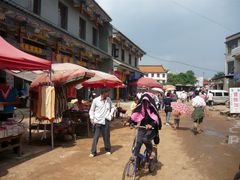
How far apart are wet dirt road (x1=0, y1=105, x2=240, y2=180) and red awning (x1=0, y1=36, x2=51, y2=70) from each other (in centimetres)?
224

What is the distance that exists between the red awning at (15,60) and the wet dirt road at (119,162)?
2239 millimetres

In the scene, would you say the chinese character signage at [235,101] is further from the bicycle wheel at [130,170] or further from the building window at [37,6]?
the building window at [37,6]

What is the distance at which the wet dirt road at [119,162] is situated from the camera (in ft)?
18.9

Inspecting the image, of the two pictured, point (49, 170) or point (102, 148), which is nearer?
point (49, 170)

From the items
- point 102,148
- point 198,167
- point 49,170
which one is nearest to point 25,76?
point 102,148

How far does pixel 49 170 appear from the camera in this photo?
593 centimetres

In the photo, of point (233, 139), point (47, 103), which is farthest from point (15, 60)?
point (233, 139)

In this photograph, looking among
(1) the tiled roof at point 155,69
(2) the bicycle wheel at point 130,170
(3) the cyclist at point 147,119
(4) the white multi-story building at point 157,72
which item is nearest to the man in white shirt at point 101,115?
(3) the cyclist at point 147,119

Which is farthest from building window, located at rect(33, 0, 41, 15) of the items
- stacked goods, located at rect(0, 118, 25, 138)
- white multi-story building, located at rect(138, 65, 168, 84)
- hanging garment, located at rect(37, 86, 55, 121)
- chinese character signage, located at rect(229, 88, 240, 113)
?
white multi-story building, located at rect(138, 65, 168, 84)

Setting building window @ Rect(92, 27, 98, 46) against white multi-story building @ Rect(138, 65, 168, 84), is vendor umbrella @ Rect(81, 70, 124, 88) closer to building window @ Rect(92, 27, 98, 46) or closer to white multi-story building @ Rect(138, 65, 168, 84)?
building window @ Rect(92, 27, 98, 46)

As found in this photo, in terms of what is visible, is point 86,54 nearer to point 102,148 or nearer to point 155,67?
point 102,148

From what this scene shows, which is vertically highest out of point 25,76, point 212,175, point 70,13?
point 70,13

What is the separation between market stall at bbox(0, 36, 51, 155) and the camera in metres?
6.01

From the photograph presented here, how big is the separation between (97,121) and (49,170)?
1.84m
